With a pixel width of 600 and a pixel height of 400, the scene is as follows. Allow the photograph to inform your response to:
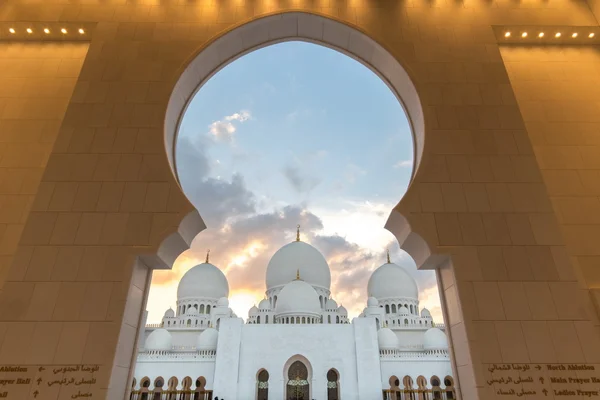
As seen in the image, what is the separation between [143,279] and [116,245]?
17.6 inches

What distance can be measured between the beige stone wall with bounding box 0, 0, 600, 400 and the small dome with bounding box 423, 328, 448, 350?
17630mm

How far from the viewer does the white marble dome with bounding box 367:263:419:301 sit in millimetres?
23828

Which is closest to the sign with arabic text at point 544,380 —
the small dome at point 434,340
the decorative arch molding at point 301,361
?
the decorative arch molding at point 301,361

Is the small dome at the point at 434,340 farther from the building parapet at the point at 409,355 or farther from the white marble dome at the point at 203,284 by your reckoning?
the white marble dome at the point at 203,284

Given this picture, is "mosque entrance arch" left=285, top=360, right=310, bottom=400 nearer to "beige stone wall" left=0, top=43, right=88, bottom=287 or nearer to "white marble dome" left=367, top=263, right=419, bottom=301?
"white marble dome" left=367, top=263, right=419, bottom=301

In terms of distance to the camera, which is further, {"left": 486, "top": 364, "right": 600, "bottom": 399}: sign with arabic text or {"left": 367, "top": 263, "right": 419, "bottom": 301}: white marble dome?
{"left": 367, "top": 263, "right": 419, "bottom": 301}: white marble dome

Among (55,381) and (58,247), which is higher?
(58,247)

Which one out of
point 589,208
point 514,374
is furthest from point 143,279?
point 589,208

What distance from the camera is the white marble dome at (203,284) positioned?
23641mm

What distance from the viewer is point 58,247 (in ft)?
10.7

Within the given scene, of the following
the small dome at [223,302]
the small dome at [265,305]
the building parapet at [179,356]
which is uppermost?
the small dome at [223,302]

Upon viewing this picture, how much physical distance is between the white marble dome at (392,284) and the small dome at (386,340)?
512 centimetres

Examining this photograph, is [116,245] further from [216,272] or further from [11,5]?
[216,272]

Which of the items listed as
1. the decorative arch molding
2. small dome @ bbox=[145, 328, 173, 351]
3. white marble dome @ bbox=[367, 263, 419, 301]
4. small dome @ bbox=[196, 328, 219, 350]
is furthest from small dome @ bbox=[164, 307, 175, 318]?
white marble dome @ bbox=[367, 263, 419, 301]
